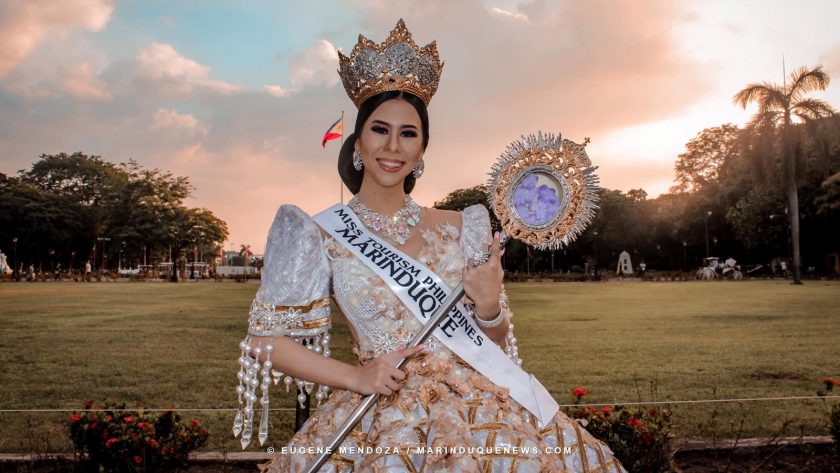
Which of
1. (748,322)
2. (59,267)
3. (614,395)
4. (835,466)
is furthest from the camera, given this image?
(59,267)

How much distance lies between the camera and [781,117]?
29.9 meters

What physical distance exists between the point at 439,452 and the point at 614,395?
289 inches

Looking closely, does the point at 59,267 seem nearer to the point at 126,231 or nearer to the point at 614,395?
the point at 126,231

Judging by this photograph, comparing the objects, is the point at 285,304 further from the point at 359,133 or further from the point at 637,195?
the point at 637,195

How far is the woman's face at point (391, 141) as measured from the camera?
2.81 meters

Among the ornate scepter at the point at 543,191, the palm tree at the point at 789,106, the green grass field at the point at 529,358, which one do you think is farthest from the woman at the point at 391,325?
the palm tree at the point at 789,106

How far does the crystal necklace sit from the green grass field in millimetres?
4559

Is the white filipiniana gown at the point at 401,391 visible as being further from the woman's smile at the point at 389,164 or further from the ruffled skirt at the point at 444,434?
the woman's smile at the point at 389,164

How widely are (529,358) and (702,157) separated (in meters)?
47.8

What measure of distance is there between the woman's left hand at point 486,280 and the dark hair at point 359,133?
2.51ft

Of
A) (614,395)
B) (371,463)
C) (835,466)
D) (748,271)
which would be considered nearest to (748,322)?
(614,395)

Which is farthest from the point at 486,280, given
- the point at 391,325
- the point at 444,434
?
the point at 444,434

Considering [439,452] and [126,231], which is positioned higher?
[126,231]

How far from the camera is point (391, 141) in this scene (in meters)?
2.80
